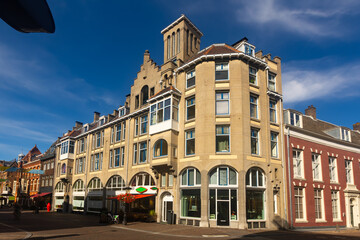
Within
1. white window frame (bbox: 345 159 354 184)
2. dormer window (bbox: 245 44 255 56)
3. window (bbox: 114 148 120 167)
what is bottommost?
white window frame (bbox: 345 159 354 184)

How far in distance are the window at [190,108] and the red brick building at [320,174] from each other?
9.05m

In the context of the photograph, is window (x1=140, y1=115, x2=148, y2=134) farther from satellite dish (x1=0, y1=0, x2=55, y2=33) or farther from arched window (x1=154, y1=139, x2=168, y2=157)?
satellite dish (x1=0, y1=0, x2=55, y2=33)

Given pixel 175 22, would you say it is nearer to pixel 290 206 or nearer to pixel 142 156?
pixel 142 156

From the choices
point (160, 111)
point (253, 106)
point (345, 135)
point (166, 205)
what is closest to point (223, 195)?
point (166, 205)

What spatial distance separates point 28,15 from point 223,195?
22746 mm

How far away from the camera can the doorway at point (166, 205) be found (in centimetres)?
2733

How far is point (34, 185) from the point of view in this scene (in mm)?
60500

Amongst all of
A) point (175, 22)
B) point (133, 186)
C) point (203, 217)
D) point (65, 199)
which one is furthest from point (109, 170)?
point (175, 22)

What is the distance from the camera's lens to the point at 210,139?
976 inches

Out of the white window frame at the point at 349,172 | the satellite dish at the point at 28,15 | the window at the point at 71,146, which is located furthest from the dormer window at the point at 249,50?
the window at the point at 71,146

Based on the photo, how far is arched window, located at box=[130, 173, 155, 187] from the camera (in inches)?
1202

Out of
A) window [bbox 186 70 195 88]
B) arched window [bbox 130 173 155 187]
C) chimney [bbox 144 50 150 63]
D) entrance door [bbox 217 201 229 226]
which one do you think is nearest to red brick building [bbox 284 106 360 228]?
entrance door [bbox 217 201 229 226]

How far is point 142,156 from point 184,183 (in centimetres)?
792

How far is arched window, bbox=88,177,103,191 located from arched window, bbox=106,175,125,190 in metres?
2.27
